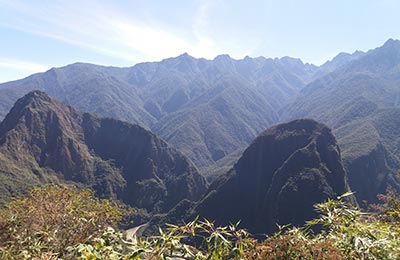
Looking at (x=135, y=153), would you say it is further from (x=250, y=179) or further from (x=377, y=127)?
(x=377, y=127)

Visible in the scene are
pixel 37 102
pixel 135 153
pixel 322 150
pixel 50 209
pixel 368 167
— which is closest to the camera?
pixel 50 209

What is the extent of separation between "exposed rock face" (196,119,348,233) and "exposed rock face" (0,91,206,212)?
3900cm

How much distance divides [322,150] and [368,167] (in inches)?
1526

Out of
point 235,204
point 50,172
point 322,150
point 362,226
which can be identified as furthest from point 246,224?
point 362,226

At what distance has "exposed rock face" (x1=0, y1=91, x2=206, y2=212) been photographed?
130m

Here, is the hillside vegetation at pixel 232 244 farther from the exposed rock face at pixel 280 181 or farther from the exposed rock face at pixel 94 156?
the exposed rock face at pixel 94 156

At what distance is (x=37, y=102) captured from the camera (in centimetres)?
14975

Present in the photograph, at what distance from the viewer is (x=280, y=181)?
9394cm

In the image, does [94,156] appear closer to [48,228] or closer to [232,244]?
[48,228]

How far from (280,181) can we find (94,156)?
9181 centimetres

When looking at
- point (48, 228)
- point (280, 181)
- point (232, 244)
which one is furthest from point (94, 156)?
point (232, 244)

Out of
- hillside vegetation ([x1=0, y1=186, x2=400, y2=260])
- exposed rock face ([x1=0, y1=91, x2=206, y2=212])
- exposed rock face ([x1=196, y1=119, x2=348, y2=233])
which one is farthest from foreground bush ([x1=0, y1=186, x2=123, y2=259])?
exposed rock face ([x1=0, y1=91, x2=206, y2=212])

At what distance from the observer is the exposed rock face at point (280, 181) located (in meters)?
84.7

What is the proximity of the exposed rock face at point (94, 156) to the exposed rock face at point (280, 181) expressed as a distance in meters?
A: 39.0
